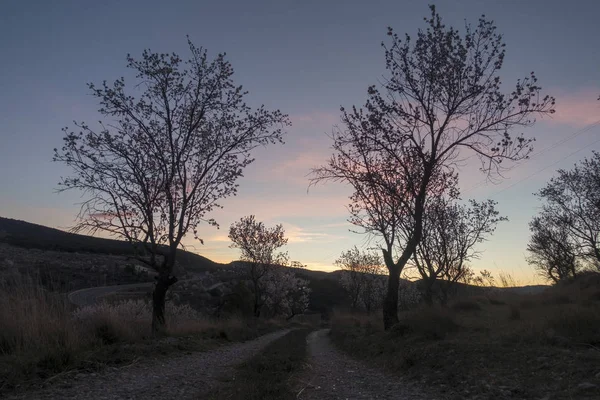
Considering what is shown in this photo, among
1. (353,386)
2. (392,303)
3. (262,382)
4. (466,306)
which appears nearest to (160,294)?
(392,303)

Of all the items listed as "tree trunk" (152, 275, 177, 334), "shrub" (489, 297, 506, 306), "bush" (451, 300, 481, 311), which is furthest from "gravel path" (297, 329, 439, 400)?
"shrub" (489, 297, 506, 306)

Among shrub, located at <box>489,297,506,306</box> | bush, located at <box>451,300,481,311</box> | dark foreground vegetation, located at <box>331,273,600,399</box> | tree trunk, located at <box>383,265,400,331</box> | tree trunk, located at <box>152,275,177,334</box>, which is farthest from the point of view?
shrub, located at <box>489,297,506,306</box>

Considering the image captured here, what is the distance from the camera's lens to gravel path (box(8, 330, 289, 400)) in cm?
625

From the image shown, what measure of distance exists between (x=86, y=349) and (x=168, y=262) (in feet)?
26.3

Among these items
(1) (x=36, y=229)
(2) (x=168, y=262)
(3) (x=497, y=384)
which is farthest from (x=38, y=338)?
(1) (x=36, y=229)

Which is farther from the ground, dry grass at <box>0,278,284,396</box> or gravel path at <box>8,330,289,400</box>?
dry grass at <box>0,278,284,396</box>

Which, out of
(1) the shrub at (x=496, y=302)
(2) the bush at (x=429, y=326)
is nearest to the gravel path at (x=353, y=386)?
(2) the bush at (x=429, y=326)

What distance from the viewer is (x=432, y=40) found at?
14977 millimetres

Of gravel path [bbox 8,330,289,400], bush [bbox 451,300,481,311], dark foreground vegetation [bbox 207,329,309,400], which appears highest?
bush [bbox 451,300,481,311]

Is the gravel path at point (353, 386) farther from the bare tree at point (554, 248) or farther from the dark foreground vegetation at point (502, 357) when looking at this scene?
the bare tree at point (554, 248)

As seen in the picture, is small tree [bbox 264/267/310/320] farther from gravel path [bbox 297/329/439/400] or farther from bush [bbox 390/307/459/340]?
gravel path [bbox 297/329/439/400]

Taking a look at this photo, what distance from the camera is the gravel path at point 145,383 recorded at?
6.25m

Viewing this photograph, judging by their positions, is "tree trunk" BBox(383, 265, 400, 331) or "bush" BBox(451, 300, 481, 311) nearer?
"tree trunk" BBox(383, 265, 400, 331)

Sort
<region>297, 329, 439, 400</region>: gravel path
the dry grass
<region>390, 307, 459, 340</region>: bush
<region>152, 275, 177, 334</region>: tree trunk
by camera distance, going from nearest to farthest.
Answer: the dry grass
<region>297, 329, 439, 400</region>: gravel path
<region>390, 307, 459, 340</region>: bush
<region>152, 275, 177, 334</region>: tree trunk
